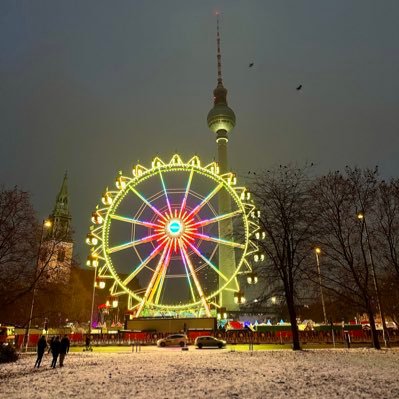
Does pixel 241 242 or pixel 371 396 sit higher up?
pixel 241 242

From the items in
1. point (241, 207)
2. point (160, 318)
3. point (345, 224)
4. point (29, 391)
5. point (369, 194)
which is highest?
point (241, 207)

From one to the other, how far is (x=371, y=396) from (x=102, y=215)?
3130 centimetres

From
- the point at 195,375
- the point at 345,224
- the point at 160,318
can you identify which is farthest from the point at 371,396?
the point at 160,318

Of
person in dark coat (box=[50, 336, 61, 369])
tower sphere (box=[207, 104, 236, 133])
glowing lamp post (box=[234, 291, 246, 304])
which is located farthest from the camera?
tower sphere (box=[207, 104, 236, 133])

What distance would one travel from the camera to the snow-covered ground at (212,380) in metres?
11.1

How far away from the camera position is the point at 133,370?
16.8m

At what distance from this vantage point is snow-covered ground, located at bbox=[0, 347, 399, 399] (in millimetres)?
11117

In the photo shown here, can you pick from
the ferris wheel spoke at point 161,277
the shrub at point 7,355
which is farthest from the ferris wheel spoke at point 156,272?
the shrub at point 7,355

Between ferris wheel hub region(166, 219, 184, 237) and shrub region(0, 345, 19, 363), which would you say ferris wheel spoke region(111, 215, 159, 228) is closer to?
ferris wheel hub region(166, 219, 184, 237)

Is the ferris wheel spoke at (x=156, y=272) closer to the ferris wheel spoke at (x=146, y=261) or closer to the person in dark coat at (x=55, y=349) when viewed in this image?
the ferris wheel spoke at (x=146, y=261)

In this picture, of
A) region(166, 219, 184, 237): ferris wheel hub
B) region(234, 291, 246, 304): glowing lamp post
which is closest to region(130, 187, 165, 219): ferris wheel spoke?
region(166, 219, 184, 237): ferris wheel hub

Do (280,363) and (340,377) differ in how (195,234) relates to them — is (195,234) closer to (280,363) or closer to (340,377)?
(280,363)

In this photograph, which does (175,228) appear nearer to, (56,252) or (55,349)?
(56,252)

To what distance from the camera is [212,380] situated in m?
13.4
